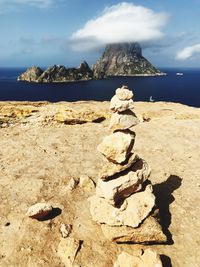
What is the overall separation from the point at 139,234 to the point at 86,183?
668 centimetres

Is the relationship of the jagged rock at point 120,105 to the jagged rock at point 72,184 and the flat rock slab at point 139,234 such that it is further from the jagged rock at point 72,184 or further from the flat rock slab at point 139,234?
the jagged rock at point 72,184

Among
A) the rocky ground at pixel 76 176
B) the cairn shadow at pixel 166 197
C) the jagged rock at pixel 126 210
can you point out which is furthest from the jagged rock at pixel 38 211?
the cairn shadow at pixel 166 197

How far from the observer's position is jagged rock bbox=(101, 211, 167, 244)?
1738cm

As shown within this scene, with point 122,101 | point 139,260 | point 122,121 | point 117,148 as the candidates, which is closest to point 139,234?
point 139,260

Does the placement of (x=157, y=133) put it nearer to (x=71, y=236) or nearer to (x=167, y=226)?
(x=167, y=226)

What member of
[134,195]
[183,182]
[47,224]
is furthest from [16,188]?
[183,182]

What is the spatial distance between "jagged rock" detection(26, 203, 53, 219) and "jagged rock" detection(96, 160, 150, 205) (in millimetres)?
3132

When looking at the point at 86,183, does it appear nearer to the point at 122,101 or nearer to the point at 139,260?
the point at 122,101

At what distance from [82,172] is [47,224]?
7218mm

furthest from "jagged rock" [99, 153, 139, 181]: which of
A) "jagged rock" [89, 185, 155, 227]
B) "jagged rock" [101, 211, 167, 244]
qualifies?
"jagged rock" [101, 211, 167, 244]

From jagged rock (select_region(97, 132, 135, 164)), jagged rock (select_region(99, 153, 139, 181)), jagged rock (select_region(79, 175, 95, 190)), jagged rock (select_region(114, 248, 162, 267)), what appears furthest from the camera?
jagged rock (select_region(79, 175, 95, 190))

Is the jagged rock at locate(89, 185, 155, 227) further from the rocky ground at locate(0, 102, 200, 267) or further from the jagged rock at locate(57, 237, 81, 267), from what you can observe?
the jagged rock at locate(57, 237, 81, 267)

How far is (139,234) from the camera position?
17.4 m

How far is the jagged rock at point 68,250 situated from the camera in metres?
16.3
